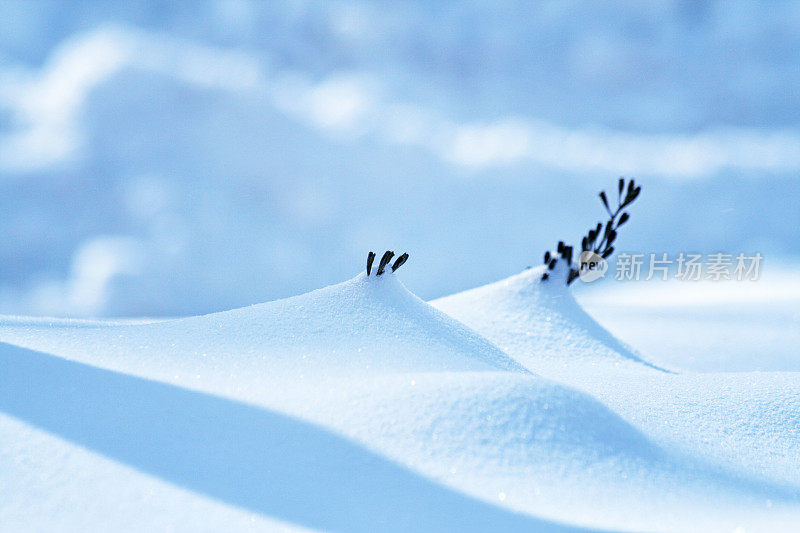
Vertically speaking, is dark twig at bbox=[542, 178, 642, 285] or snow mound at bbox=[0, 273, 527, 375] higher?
dark twig at bbox=[542, 178, 642, 285]

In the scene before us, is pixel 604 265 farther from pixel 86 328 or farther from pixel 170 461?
pixel 170 461

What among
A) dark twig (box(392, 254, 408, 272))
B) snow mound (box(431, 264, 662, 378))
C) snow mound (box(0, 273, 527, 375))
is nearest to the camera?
snow mound (box(0, 273, 527, 375))

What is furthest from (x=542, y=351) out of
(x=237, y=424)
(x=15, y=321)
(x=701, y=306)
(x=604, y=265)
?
(x=701, y=306)

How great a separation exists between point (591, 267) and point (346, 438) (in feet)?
11.5

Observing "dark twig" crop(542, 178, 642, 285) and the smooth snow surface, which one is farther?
"dark twig" crop(542, 178, 642, 285)

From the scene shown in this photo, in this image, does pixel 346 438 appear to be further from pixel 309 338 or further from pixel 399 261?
pixel 399 261

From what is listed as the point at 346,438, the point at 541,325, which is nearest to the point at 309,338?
the point at 346,438

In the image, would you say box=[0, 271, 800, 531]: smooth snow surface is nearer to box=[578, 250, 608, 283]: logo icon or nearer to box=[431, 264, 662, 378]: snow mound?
box=[431, 264, 662, 378]: snow mound

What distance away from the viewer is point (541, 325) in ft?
15.4

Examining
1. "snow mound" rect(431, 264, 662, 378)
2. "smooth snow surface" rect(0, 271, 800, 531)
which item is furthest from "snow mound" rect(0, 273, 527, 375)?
"snow mound" rect(431, 264, 662, 378)

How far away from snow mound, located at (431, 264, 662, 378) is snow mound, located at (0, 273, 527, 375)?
103 centimetres

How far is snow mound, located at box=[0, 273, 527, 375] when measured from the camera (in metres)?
2.77

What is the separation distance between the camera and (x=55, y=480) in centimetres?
185

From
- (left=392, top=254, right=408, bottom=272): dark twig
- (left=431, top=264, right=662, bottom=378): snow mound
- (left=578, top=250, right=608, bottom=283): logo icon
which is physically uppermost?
(left=578, top=250, right=608, bottom=283): logo icon
